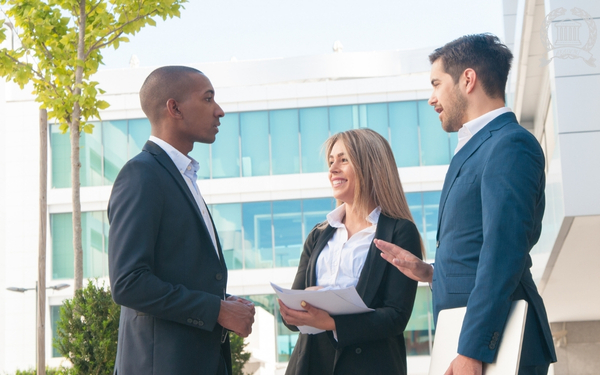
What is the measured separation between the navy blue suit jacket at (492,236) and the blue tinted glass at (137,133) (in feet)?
84.4

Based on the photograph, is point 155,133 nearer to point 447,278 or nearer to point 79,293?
point 447,278

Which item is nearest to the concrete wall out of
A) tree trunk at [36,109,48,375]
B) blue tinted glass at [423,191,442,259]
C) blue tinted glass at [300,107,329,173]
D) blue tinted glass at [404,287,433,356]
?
blue tinted glass at [404,287,433,356]

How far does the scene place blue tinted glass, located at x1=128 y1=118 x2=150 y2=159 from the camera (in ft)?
90.6

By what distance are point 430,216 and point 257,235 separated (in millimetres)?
6527

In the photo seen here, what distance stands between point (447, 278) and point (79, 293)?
15.0 ft

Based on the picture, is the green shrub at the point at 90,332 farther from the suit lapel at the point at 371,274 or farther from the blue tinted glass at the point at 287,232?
the blue tinted glass at the point at 287,232

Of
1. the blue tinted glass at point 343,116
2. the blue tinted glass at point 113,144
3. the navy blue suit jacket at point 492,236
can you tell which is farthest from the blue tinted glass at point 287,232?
the navy blue suit jacket at point 492,236

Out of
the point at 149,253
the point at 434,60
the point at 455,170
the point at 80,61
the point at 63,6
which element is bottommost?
the point at 149,253

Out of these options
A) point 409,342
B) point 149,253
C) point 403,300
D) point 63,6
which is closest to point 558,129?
point 403,300

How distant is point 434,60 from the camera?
3.13 meters

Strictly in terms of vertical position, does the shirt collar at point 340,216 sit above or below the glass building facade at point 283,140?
below

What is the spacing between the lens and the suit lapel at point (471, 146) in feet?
9.22

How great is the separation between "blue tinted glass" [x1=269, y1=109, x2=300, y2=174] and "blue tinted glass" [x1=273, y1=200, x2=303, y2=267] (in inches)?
53.2

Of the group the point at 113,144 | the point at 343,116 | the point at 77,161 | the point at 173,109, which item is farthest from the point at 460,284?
the point at 113,144
